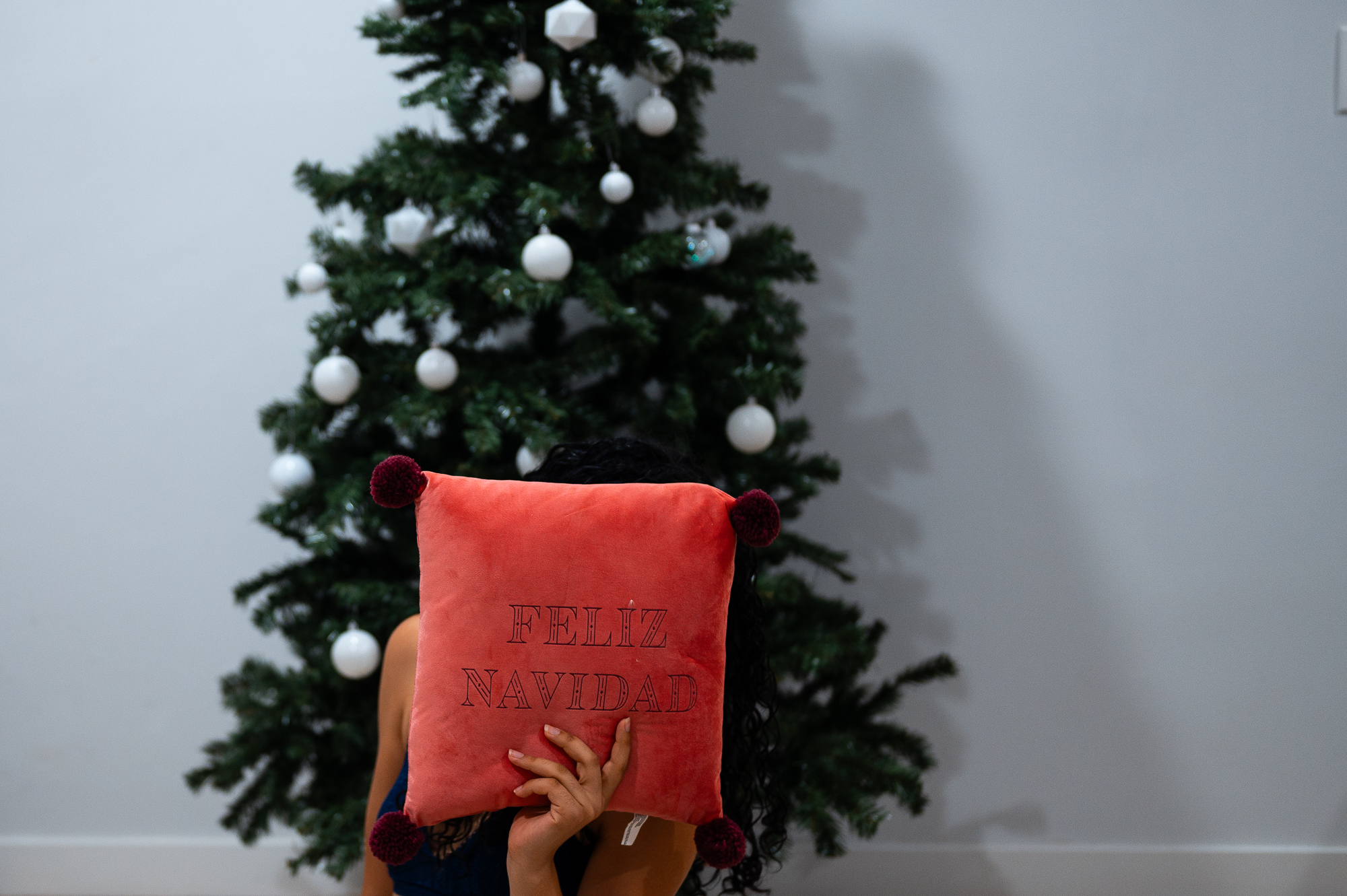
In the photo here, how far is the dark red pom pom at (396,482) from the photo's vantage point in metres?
0.77

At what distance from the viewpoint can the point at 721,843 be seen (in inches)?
30.8

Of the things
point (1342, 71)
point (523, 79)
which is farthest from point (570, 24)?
point (1342, 71)

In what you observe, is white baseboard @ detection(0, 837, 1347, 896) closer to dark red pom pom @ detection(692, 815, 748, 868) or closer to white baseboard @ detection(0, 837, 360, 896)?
white baseboard @ detection(0, 837, 360, 896)

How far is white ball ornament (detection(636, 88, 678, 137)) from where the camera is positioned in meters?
1.31

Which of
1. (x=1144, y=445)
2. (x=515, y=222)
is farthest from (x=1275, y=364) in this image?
(x=515, y=222)

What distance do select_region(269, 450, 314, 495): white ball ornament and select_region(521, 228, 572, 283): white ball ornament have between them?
0.47 meters

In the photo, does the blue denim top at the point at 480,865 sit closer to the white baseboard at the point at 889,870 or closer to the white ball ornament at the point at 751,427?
the white ball ornament at the point at 751,427

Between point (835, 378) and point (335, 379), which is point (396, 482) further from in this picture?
point (835, 378)

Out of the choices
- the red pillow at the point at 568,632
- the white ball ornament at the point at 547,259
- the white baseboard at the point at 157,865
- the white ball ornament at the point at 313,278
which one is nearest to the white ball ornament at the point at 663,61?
the white ball ornament at the point at 547,259

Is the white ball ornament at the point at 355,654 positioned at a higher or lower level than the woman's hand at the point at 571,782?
higher

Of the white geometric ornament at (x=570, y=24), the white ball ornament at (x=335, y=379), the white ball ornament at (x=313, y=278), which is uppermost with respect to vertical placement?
the white geometric ornament at (x=570, y=24)

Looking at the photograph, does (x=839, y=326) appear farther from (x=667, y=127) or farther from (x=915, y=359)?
(x=667, y=127)

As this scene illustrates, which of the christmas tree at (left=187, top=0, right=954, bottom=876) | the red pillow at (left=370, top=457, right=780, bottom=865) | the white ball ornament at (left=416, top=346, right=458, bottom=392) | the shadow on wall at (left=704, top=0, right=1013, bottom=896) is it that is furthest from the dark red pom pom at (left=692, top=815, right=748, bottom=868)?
the shadow on wall at (left=704, top=0, right=1013, bottom=896)

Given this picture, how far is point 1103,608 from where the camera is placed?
72.6 inches
